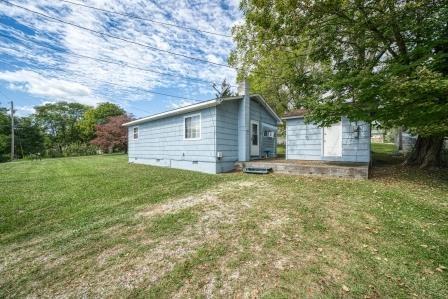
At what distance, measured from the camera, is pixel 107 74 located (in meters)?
13.5

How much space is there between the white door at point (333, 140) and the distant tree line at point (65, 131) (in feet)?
65.7

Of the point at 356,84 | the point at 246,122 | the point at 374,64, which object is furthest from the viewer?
the point at 246,122

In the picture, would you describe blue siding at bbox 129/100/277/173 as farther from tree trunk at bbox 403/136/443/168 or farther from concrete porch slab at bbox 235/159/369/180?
tree trunk at bbox 403/136/443/168

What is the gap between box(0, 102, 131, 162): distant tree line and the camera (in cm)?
2360

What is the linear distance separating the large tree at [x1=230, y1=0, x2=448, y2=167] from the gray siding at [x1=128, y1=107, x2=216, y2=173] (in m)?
4.06

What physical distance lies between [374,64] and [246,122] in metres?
5.43

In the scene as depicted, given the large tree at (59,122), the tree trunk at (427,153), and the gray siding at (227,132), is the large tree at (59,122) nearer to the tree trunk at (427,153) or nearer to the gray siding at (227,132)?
the gray siding at (227,132)

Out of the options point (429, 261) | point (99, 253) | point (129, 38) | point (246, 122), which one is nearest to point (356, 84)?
point (246, 122)

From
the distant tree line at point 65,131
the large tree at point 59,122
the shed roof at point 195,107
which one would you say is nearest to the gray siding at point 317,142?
the shed roof at point 195,107

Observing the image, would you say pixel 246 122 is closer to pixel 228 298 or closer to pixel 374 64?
pixel 374 64

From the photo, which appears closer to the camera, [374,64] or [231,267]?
[231,267]

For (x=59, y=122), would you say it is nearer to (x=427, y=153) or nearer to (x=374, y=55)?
(x=374, y=55)

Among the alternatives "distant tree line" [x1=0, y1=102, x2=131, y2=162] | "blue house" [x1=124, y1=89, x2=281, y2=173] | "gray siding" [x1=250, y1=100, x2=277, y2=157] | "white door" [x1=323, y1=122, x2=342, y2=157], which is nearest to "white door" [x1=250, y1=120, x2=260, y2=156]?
"blue house" [x1=124, y1=89, x2=281, y2=173]

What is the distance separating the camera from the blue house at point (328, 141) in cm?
949
